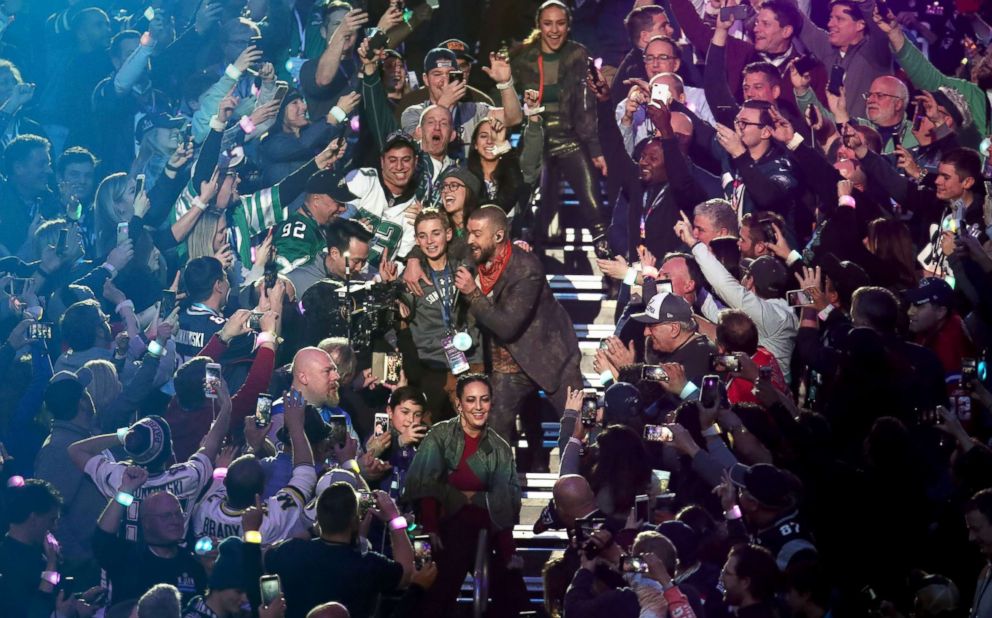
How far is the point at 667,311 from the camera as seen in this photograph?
883 cm

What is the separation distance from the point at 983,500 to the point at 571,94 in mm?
4214

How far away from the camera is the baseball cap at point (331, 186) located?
10.5 metres

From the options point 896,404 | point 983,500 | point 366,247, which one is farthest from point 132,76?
point 983,500

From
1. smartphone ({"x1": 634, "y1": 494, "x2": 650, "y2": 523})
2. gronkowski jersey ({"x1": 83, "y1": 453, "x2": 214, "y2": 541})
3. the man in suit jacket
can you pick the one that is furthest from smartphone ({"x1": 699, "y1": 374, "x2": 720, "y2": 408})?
gronkowski jersey ({"x1": 83, "y1": 453, "x2": 214, "y2": 541})

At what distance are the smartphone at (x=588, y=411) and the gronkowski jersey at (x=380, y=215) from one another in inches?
79.6

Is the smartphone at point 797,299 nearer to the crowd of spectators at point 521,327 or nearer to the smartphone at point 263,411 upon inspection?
the crowd of spectators at point 521,327

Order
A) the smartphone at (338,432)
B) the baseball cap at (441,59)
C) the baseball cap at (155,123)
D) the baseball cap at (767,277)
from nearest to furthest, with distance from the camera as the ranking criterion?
the smartphone at (338,432) < the baseball cap at (767,277) < the baseball cap at (441,59) < the baseball cap at (155,123)

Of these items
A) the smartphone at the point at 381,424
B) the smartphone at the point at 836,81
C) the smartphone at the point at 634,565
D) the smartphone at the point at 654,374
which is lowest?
the smartphone at the point at 381,424

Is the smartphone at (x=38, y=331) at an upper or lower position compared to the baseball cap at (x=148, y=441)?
lower

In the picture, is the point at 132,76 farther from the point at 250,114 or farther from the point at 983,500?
the point at 983,500

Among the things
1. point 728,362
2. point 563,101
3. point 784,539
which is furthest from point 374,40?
point 784,539

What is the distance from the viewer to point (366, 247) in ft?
33.4

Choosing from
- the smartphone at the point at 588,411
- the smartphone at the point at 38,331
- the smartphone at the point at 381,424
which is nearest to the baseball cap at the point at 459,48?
the smartphone at the point at 381,424

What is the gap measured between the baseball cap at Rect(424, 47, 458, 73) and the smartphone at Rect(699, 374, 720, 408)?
3313 mm
